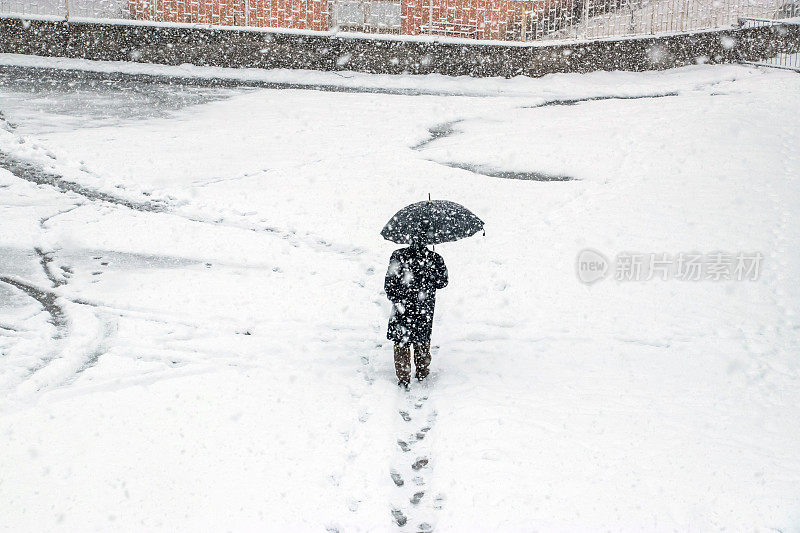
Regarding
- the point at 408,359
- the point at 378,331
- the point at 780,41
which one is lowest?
the point at 378,331

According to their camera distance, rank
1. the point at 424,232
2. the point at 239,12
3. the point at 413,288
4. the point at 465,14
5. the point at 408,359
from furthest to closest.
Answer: the point at 239,12 → the point at 465,14 → the point at 408,359 → the point at 413,288 → the point at 424,232

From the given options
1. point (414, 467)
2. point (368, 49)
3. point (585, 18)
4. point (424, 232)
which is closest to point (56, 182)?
point (424, 232)

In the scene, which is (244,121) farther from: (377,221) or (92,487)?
(92,487)

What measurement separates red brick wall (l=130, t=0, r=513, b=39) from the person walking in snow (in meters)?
12.8

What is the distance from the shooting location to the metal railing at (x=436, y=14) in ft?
56.4

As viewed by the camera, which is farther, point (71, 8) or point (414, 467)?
point (71, 8)

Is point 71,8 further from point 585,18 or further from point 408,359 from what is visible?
point 408,359

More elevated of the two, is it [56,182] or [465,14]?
[465,14]

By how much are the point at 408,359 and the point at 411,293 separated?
0.47 m

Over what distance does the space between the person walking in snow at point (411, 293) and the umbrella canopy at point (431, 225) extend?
178 mm

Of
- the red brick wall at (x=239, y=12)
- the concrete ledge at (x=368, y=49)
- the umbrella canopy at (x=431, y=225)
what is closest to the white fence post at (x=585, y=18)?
the concrete ledge at (x=368, y=49)

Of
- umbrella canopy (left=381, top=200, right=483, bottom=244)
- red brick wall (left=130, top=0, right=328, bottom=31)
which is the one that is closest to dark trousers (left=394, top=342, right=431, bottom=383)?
umbrella canopy (left=381, top=200, right=483, bottom=244)

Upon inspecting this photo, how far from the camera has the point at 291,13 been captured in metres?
17.6

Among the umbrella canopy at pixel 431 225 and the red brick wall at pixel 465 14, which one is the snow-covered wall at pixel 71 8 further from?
the umbrella canopy at pixel 431 225
